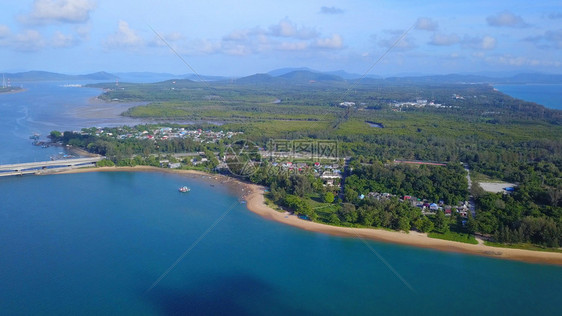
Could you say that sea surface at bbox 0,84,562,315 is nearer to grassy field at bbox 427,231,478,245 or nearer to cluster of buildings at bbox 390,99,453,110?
grassy field at bbox 427,231,478,245

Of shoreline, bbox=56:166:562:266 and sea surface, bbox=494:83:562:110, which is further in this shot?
sea surface, bbox=494:83:562:110

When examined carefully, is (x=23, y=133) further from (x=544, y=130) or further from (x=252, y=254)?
(x=544, y=130)

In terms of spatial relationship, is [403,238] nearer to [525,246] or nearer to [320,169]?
[525,246]

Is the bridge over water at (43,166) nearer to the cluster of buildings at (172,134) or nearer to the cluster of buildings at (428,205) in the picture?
the cluster of buildings at (172,134)

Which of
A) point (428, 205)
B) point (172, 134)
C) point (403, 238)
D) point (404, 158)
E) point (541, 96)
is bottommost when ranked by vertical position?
point (403, 238)

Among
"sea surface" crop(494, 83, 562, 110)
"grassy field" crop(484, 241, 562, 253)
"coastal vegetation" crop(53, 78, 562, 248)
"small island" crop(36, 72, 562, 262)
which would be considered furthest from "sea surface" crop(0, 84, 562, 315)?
"sea surface" crop(494, 83, 562, 110)

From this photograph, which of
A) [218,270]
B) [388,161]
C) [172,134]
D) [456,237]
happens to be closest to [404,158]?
[388,161]

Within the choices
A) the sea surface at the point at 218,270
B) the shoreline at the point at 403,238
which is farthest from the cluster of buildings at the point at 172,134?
the shoreline at the point at 403,238
